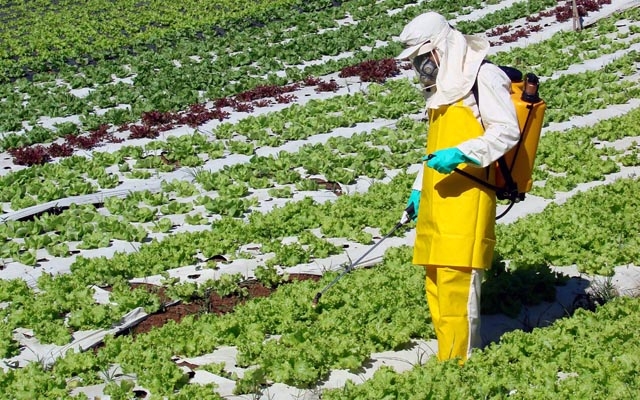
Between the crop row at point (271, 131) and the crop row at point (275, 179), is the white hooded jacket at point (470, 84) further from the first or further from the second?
the crop row at point (271, 131)

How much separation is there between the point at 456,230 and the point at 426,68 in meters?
1.10

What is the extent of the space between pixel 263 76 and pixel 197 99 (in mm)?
2240

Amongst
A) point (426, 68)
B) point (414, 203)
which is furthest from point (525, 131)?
point (414, 203)

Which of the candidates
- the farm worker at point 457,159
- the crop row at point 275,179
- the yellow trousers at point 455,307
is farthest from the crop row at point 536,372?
the crop row at point 275,179

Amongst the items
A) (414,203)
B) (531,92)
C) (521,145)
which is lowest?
(414,203)

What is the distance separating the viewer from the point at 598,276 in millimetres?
8305

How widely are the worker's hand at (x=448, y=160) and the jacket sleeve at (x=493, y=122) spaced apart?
29 mm

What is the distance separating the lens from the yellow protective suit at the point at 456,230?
19.3ft

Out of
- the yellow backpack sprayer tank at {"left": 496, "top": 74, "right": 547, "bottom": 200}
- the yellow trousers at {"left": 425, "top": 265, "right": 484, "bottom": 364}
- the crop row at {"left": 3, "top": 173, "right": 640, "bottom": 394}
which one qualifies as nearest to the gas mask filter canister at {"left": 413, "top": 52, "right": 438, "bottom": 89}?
the yellow backpack sprayer tank at {"left": 496, "top": 74, "right": 547, "bottom": 200}

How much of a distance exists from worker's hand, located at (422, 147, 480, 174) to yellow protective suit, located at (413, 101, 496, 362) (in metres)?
0.26

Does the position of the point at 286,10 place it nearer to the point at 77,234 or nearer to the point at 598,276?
the point at 77,234

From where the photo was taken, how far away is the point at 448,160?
5621 mm

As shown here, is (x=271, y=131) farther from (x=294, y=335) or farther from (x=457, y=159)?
(x=457, y=159)

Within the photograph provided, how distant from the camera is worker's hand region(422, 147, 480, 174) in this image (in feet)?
18.4
